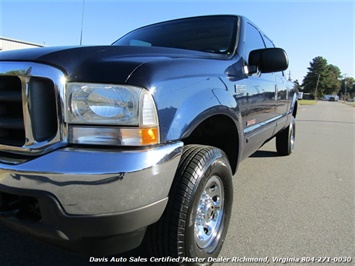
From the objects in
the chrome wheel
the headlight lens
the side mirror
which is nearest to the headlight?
the headlight lens

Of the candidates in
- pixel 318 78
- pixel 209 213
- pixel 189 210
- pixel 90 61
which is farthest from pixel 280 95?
pixel 318 78

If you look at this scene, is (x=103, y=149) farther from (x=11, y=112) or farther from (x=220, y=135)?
(x=220, y=135)

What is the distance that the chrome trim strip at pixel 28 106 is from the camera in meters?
1.51

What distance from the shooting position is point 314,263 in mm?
2262

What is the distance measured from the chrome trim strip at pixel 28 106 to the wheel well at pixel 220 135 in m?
1.09

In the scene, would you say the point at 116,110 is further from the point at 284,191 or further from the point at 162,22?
the point at 284,191

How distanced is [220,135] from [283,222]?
3.49 feet

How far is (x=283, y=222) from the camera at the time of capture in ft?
9.56

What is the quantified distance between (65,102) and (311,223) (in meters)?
2.50

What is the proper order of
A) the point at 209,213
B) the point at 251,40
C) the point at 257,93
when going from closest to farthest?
the point at 209,213
the point at 257,93
the point at 251,40

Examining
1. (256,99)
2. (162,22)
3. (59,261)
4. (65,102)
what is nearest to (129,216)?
(65,102)

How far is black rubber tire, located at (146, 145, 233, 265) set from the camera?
1749mm

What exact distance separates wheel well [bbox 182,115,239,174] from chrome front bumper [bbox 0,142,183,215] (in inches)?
38.6

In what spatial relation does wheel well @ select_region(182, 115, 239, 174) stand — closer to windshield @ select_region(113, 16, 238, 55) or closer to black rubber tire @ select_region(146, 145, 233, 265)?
black rubber tire @ select_region(146, 145, 233, 265)
